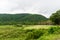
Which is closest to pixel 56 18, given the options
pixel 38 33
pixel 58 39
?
pixel 38 33

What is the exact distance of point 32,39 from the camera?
4622 cm

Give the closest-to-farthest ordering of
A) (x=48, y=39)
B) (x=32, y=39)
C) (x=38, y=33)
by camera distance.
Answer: (x=48, y=39)
(x=32, y=39)
(x=38, y=33)

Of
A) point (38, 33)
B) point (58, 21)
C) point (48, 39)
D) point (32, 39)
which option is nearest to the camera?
point (48, 39)

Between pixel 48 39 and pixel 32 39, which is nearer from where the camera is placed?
pixel 48 39

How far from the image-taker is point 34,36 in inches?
1918

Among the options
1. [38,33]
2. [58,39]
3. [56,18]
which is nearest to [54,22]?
[56,18]

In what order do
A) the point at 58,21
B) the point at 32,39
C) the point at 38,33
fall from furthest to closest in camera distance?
the point at 58,21
the point at 38,33
the point at 32,39

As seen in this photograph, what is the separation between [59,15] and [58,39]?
220ft

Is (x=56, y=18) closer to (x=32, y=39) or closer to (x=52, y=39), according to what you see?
(x=32, y=39)

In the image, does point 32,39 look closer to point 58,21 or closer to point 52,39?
point 52,39

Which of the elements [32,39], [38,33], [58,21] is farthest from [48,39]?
[58,21]

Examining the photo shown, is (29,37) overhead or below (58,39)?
below

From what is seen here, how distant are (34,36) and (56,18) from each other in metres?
47.8

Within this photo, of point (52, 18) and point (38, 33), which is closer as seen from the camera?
point (38, 33)
